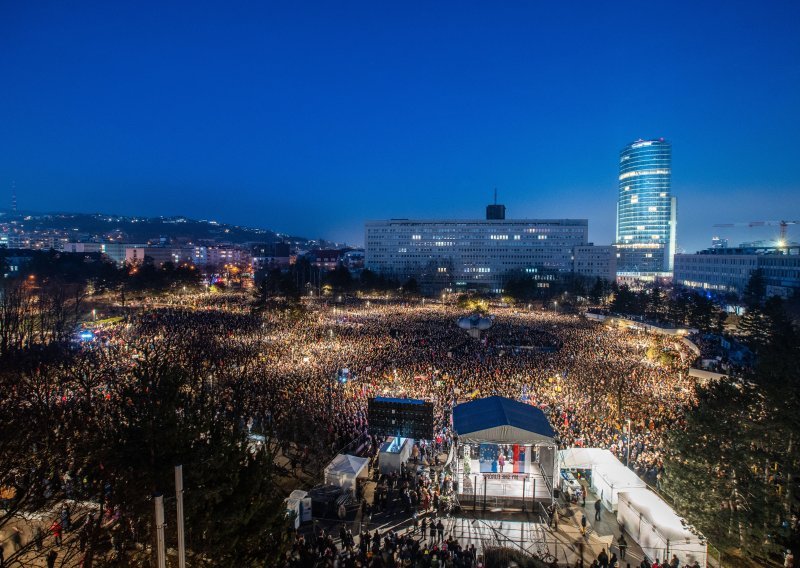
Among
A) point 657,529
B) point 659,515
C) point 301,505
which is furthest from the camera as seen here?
point 301,505

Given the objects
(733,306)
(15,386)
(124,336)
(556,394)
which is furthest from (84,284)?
(733,306)

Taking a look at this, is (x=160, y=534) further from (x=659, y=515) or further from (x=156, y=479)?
(x=659, y=515)

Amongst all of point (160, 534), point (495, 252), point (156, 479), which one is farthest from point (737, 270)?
point (160, 534)

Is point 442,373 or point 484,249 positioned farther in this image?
point 484,249

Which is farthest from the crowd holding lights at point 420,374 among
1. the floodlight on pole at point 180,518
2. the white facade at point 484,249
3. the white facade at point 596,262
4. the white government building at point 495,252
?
the white facade at point 596,262

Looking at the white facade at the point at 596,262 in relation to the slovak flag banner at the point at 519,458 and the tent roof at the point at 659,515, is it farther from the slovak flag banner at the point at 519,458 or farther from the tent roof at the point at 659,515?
the tent roof at the point at 659,515

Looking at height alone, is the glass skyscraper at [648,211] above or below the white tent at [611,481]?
above
